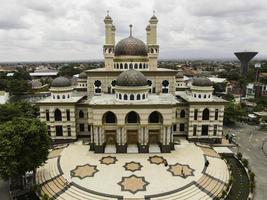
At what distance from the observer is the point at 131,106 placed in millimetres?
32500

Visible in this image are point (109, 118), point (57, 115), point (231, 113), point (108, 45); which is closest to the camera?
point (109, 118)

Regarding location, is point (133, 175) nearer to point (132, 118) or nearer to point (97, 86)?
point (132, 118)

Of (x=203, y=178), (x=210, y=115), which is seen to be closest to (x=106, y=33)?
(x=210, y=115)

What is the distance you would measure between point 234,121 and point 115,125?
32.2 m

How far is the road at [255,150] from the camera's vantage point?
90.3ft

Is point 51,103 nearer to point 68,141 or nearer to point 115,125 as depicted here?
point 68,141

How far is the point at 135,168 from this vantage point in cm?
2886

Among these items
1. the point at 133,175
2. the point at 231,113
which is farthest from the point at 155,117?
the point at 231,113

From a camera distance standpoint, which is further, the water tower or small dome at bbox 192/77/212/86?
the water tower

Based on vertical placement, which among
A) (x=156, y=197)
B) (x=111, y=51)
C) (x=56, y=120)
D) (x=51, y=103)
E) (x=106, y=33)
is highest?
(x=106, y=33)

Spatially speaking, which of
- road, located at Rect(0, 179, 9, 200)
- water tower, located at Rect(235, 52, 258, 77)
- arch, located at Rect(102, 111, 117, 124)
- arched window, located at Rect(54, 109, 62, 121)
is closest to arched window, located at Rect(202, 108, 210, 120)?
arch, located at Rect(102, 111, 117, 124)

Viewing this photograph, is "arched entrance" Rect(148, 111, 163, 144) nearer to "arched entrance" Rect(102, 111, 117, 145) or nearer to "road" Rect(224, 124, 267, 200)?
"arched entrance" Rect(102, 111, 117, 145)

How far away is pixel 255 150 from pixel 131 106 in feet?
74.9

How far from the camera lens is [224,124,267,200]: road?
2752cm
